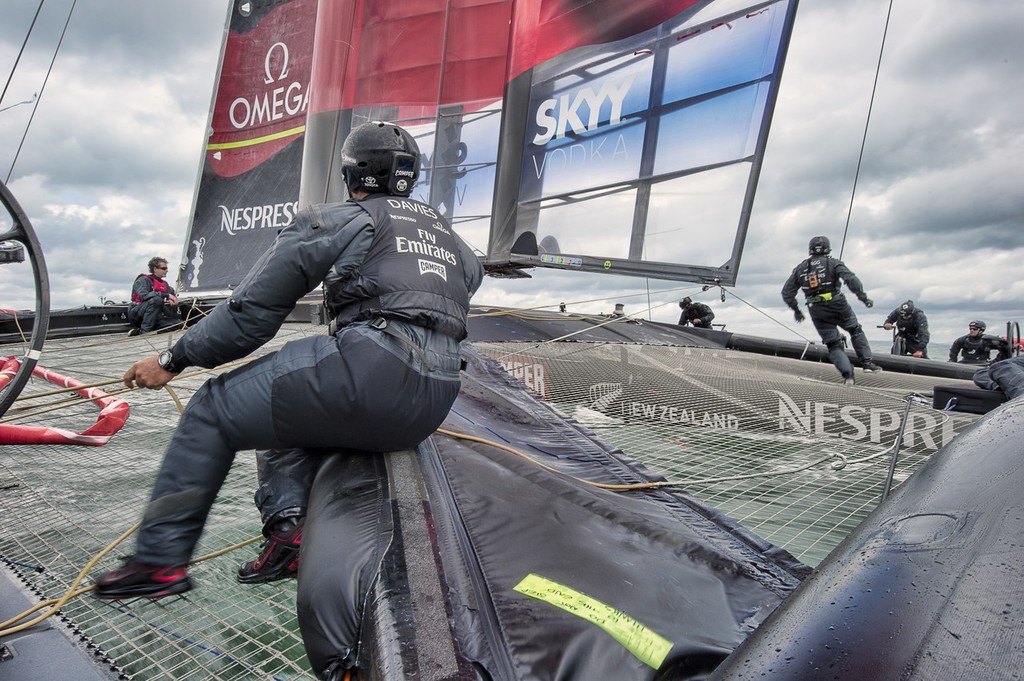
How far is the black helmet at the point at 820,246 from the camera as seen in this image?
226 inches

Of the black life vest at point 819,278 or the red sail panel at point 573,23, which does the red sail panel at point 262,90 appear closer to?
the red sail panel at point 573,23

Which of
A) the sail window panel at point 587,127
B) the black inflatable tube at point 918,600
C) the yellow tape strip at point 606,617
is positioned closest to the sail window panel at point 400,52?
the sail window panel at point 587,127

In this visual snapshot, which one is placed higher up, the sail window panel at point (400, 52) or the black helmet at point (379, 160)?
the sail window panel at point (400, 52)

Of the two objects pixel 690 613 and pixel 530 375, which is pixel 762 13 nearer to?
pixel 530 375

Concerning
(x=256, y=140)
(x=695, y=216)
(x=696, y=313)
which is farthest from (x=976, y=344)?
(x=256, y=140)

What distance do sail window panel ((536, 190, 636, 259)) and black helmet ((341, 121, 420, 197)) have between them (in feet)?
10.6

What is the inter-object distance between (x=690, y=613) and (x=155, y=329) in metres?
6.40

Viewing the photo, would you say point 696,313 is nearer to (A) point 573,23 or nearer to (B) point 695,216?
(B) point 695,216

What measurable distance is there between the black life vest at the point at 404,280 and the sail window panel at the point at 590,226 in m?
3.30

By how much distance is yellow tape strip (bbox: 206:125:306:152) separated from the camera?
710 centimetres

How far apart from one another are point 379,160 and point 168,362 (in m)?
0.64

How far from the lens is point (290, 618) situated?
4.58 feet

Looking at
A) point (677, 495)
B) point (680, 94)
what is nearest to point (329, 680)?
point (677, 495)

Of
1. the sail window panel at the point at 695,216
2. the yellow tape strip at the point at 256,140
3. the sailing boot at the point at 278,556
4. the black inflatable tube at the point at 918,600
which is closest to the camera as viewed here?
the black inflatable tube at the point at 918,600
